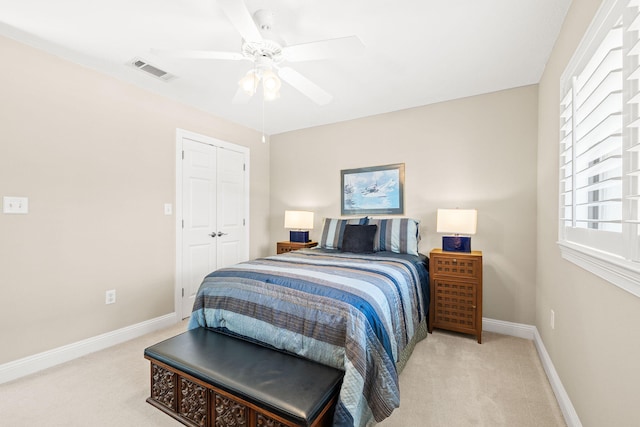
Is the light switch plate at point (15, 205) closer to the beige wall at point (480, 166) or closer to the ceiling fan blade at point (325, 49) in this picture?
the ceiling fan blade at point (325, 49)

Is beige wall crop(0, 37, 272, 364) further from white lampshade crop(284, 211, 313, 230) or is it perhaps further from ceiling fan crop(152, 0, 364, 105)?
white lampshade crop(284, 211, 313, 230)

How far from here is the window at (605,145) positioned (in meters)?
1.02

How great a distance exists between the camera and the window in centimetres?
102

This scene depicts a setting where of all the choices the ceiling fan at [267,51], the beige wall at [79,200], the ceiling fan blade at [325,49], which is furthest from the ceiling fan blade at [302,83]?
the beige wall at [79,200]

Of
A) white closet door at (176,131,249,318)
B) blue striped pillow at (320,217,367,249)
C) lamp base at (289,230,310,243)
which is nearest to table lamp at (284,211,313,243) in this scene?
lamp base at (289,230,310,243)

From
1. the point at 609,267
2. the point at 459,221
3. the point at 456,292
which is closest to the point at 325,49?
the point at 609,267

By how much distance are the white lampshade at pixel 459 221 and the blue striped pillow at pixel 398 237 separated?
299mm

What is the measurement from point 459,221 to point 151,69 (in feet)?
10.5

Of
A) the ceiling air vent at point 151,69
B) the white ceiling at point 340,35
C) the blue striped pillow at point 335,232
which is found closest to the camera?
the white ceiling at point 340,35

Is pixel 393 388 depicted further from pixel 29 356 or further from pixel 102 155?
pixel 102 155

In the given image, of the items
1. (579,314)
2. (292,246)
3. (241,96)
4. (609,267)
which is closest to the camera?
(609,267)

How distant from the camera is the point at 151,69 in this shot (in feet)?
8.38

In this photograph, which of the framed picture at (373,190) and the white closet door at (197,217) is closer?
the white closet door at (197,217)

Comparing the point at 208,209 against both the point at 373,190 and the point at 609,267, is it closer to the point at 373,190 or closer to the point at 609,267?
the point at 373,190
